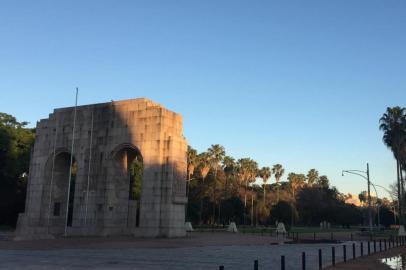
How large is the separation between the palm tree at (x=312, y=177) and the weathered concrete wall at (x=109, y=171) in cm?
10356

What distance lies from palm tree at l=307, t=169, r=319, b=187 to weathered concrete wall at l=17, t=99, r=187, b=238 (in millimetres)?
103558

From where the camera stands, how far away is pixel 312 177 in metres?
137

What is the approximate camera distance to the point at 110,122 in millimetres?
39875

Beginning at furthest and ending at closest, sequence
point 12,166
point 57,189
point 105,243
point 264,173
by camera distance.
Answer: point 264,173
point 12,166
point 57,189
point 105,243

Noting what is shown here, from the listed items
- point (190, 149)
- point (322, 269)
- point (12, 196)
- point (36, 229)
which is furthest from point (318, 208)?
point (322, 269)

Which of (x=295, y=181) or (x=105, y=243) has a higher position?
(x=295, y=181)

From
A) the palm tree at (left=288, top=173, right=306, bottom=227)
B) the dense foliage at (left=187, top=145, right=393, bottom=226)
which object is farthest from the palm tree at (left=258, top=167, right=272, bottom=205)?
the palm tree at (left=288, top=173, right=306, bottom=227)

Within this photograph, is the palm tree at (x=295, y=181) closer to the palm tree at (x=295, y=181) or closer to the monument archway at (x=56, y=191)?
the palm tree at (x=295, y=181)

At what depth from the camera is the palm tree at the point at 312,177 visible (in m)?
136

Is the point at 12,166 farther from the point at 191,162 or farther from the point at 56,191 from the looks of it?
the point at 191,162

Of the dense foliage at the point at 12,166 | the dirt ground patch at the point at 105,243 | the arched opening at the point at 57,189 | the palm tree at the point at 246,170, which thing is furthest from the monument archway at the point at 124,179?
the palm tree at the point at 246,170

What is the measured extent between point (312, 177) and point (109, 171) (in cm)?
10804

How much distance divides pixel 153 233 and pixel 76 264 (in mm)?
19376

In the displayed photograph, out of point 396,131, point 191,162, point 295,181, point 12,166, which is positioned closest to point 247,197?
point 191,162
